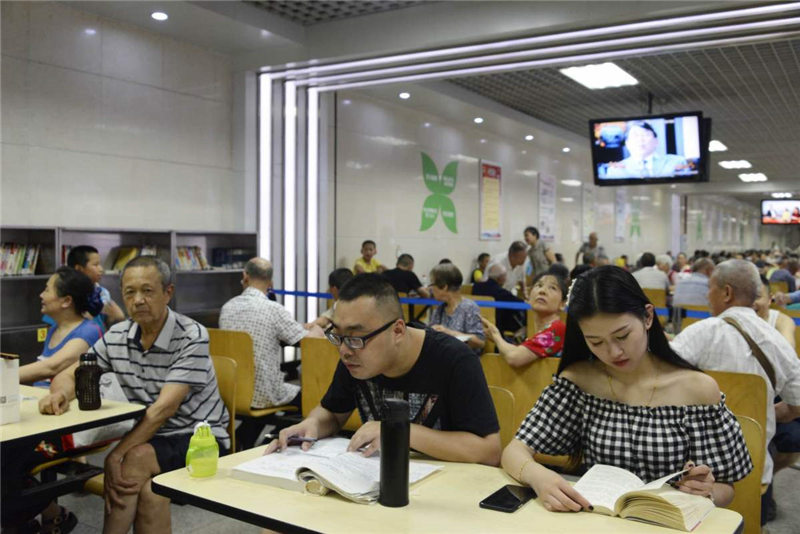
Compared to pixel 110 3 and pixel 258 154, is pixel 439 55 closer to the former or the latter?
pixel 258 154

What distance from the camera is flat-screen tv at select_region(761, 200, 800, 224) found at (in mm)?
20094

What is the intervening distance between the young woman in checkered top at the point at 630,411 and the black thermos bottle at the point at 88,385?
1.59m

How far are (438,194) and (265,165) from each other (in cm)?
388

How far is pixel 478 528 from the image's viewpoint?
150 cm

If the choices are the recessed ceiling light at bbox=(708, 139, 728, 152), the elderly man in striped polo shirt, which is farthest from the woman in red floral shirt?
the recessed ceiling light at bbox=(708, 139, 728, 152)

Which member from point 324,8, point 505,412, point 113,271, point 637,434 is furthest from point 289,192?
point 637,434

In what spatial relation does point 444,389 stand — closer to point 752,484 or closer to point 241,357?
point 752,484

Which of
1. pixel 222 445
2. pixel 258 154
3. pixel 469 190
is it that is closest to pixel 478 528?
pixel 222 445

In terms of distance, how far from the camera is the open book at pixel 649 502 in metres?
1.49

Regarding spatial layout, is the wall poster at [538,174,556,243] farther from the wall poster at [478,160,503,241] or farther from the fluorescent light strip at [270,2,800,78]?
the fluorescent light strip at [270,2,800,78]

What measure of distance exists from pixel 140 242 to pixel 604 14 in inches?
175

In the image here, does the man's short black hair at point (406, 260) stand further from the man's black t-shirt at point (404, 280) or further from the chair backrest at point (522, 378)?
the chair backrest at point (522, 378)

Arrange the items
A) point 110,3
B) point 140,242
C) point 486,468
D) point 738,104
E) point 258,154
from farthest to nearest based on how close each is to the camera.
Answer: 1. point 738,104
2. point 258,154
3. point 140,242
4. point 110,3
5. point 486,468

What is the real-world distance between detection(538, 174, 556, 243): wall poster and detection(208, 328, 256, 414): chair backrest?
1054 cm
